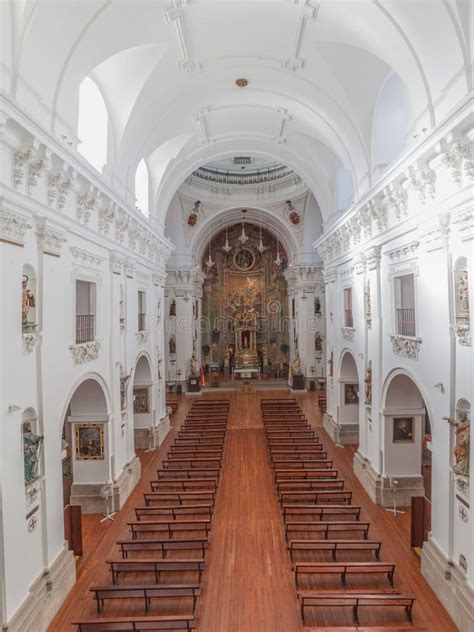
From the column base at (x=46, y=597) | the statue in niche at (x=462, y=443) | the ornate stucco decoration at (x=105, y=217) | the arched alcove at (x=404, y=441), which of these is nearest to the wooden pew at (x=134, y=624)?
the column base at (x=46, y=597)

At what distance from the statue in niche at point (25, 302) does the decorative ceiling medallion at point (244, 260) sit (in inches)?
957

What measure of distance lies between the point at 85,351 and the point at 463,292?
7.24 meters

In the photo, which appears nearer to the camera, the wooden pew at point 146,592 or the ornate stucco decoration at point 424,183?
the wooden pew at point 146,592

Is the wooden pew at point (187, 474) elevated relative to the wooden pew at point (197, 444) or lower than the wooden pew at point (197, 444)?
lower

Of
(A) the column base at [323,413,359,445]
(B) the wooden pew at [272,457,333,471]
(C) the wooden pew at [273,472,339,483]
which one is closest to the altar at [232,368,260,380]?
(A) the column base at [323,413,359,445]

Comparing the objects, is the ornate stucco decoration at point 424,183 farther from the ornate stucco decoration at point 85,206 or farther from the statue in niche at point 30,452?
the statue in niche at point 30,452

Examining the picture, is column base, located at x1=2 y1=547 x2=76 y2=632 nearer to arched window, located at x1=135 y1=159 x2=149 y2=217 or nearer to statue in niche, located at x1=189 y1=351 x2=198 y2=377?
arched window, located at x1=135 y1=159 x2=149 y2=217

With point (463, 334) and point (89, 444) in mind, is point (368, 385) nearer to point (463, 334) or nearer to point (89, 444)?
point (463, 334)

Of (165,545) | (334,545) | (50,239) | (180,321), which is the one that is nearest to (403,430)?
(334,545)

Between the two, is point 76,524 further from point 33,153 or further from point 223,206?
point 223,206

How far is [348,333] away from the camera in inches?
561

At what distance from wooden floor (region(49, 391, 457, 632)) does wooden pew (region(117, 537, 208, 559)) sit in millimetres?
375

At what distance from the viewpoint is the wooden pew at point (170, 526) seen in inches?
352

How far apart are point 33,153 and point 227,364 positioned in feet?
78.9
